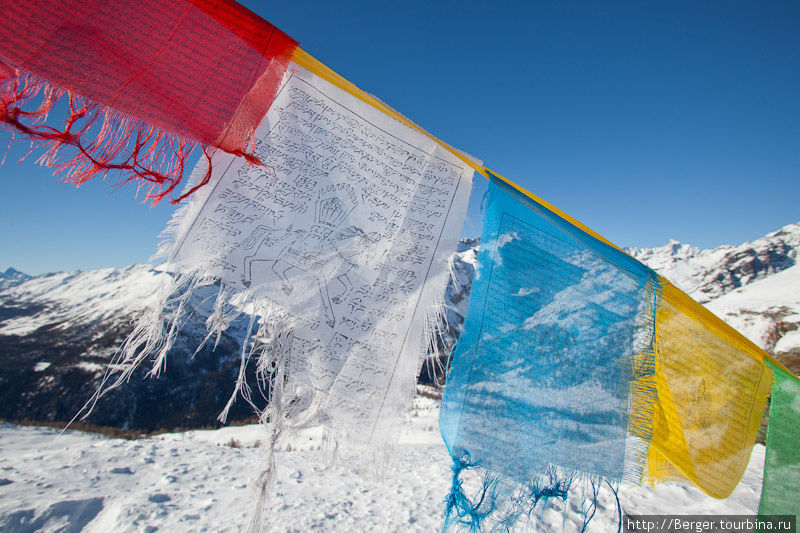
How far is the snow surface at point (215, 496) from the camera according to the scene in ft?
15.6

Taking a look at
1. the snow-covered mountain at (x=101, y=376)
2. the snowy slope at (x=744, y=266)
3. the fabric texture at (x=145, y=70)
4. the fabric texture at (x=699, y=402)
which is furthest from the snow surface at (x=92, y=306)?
the snowy slope at (x=744, y=266)

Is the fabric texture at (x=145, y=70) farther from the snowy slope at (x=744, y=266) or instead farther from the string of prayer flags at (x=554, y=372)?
the snowy slope at (x=744, y=266)

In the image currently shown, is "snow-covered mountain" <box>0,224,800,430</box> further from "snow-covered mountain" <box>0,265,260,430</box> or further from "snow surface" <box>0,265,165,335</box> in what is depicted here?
"snow surface" <box>0,265,165,335</box>

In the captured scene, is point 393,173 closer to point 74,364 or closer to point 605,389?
point 605,389

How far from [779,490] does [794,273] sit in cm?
6367

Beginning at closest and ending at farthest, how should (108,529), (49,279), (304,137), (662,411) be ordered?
1. (304,137)
2. (662,411)
3. (108,529)
4. (49,279)

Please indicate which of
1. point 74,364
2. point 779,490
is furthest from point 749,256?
point 74,364

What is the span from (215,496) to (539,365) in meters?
6.60

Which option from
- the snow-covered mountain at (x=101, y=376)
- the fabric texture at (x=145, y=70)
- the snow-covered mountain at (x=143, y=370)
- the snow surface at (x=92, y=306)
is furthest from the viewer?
the snow surface at (x=92, y=306)

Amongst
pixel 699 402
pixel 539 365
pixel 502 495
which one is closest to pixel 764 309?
pixel 699 402

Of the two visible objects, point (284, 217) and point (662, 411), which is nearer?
point (284, 217)

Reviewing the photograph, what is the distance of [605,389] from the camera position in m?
1.70

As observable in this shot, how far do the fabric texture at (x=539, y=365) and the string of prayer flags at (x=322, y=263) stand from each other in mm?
266

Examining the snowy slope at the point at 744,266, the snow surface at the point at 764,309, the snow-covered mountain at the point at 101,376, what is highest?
the snowy slope at the point at 744,266
